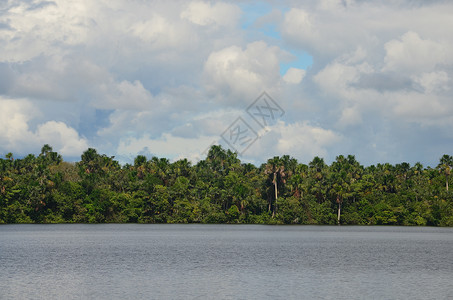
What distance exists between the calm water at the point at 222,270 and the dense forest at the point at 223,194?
59667 mm

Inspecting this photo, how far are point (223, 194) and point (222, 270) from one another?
353 ft

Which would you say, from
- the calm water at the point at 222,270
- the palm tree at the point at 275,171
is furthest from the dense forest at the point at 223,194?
the calm water at the point at 222,270

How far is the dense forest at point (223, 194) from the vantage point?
14875cm

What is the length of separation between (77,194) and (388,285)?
115250 mm

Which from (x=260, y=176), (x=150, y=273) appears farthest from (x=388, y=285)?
(x=260, y=176)

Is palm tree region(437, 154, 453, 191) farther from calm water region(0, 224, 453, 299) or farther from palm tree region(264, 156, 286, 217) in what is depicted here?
calm water region(0, 224, 453, 299)

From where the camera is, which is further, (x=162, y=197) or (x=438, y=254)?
(x=162, y=197)

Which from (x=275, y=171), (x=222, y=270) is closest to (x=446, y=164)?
(x=275, y=171)

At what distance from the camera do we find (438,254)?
247ft

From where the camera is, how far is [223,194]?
16375 cm

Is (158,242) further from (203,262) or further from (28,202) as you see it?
(28,202)

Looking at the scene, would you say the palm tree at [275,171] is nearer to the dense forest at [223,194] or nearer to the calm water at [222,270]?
the dense forest at [223,194]

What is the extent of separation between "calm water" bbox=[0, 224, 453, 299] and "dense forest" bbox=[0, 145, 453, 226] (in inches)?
2349

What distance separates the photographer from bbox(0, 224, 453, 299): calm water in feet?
141
